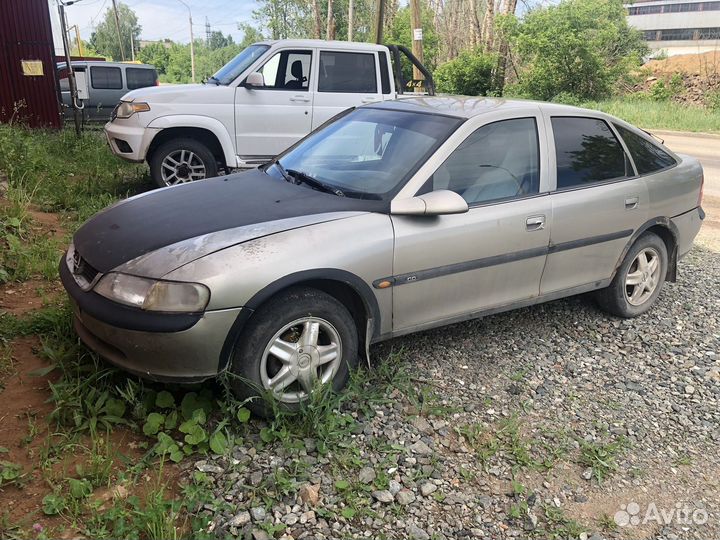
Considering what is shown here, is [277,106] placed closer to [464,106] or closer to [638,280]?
[464,106]

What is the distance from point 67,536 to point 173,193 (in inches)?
86.3

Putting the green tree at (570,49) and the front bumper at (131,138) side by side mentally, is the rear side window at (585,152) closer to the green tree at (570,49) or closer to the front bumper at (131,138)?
the front bumper at (131,138)

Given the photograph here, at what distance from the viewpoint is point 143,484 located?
2715mm

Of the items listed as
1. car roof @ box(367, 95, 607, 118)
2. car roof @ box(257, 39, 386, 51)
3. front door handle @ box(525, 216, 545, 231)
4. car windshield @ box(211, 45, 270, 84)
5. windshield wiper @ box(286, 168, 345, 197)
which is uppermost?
car roof @ box(257, 39, 386, 51)

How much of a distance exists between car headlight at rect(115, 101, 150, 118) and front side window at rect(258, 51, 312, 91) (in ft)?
5.14

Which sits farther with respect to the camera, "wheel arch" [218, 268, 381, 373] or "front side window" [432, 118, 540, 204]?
"front side window" [432, 118, 540, 204]

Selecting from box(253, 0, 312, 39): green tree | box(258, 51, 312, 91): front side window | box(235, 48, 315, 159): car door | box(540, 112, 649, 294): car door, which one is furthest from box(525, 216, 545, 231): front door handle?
box(253, 0, 312, 39): green tree

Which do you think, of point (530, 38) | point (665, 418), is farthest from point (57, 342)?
point (530, 38)

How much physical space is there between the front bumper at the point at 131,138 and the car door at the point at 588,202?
514 centimetres

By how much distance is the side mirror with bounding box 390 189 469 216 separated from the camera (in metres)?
3.41

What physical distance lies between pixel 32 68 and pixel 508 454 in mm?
14048

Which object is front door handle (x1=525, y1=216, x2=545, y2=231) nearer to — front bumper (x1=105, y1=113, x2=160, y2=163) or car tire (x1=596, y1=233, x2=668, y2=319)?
car tire (x1=596, y1=233, x2=668, y2=319)

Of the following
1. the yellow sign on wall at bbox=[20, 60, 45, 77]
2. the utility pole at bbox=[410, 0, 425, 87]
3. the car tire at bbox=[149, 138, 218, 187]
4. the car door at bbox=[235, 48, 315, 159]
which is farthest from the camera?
the utility pole at bbox=[410, 0, 425, 87]

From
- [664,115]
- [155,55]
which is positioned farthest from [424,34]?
[155,55]
